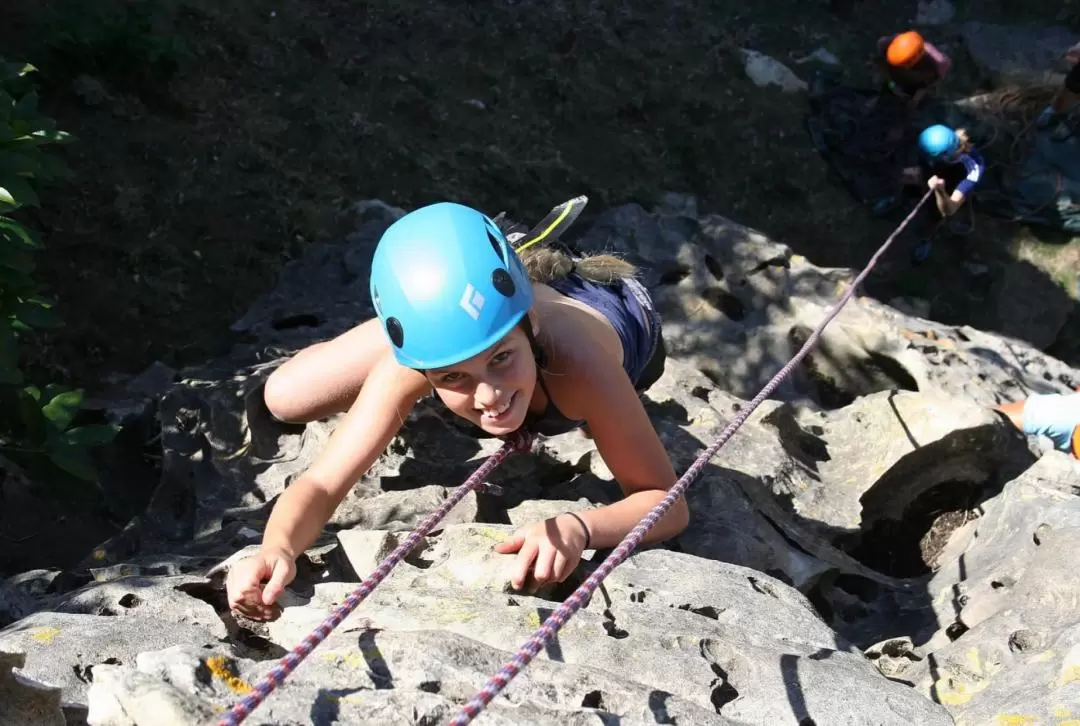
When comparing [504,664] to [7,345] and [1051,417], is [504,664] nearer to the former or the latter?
[7,345]

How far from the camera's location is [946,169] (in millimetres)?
7680

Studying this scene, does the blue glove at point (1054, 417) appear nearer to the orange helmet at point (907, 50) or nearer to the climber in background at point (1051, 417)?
the climber in background at point (1051, 417)

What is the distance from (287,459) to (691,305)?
7.41ft

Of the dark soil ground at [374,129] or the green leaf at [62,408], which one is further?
the dark soil ground at [374,129]

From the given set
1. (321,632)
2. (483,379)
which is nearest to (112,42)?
(483,379)

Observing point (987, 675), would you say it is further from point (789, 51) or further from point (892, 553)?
point (789, 51)

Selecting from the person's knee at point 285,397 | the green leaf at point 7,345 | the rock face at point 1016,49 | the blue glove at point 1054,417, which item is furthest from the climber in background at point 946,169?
the green leaf at point 7,345

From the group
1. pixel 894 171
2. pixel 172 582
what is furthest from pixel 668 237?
pixel 894 171

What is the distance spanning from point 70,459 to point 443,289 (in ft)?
6.27

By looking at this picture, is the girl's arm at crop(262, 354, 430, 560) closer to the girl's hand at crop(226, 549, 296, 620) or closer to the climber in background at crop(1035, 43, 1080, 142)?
the girl's hand at crop(226, 549, 296, 620)

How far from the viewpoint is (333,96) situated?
727 centimetres

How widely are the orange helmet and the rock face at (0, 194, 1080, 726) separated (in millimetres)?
3664

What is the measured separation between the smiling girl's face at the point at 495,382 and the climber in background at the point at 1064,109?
754 cm

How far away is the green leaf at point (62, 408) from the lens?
3.73 metres
